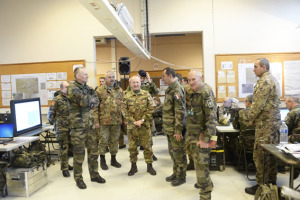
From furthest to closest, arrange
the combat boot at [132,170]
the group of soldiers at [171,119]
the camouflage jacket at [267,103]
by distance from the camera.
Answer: the combat boot at [132,170]
the camouflage jacket at [267,103]
the group of soldiers at [171,119]

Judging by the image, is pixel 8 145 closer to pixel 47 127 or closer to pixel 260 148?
pixel 47 127

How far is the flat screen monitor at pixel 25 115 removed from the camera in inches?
147

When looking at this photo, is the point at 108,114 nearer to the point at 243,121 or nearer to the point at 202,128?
the point at 202,128

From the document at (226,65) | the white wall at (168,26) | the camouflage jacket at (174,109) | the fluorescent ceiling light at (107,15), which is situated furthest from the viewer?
the document at (226,65)

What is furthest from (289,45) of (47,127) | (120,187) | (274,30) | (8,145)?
(8,145)

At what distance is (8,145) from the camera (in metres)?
3.17

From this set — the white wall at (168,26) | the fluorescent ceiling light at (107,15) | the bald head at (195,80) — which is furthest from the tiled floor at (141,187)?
the white wall at (168,26)

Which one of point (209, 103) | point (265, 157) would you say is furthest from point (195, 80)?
point (265, 157)

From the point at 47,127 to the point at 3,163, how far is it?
3.42 ft

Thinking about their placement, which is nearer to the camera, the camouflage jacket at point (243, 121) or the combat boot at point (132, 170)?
the camouflage jacket at point (243, 121)

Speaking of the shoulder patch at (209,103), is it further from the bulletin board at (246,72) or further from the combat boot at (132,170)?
the bulletin board at (246,72)

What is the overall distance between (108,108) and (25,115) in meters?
1.36

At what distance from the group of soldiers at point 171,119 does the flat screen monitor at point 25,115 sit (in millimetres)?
424

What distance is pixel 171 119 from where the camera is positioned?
11.2 feet
